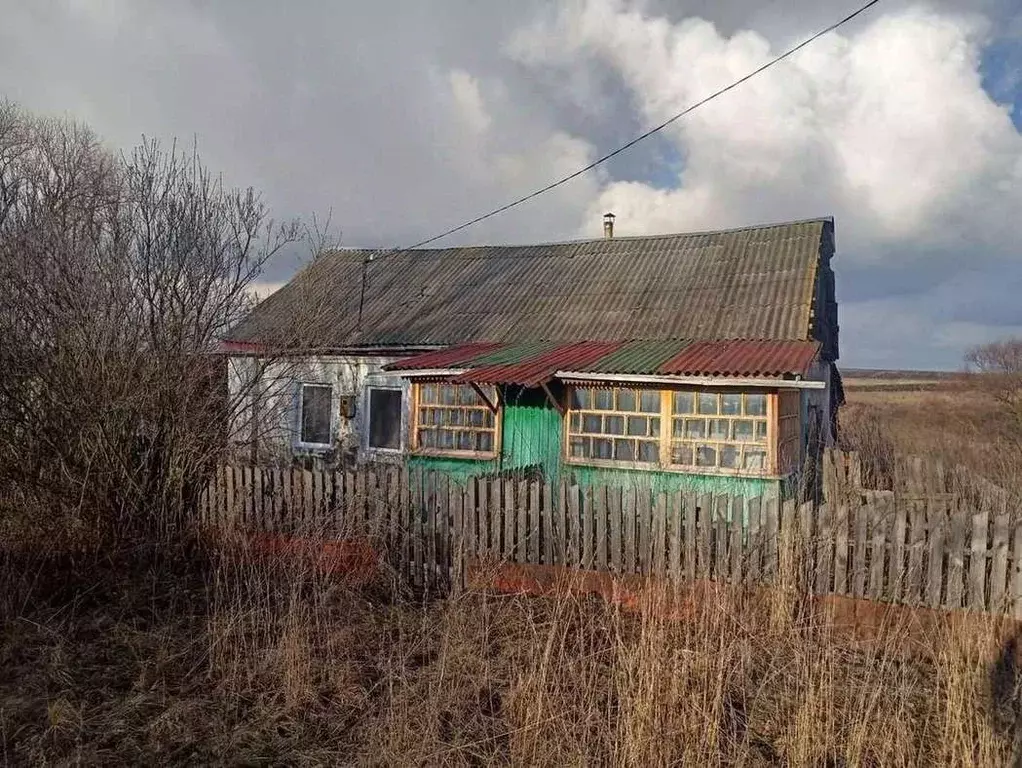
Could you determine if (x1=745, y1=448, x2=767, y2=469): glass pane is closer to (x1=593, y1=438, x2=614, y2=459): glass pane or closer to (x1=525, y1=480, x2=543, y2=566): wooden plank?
(x1=593, y1=438, x2=614, y2=459): glass pane

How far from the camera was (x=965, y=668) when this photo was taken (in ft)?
14.1

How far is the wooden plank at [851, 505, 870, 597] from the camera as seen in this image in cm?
560

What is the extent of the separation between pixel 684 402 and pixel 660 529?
378 cm

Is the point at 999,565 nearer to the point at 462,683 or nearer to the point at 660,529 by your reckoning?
the point at 660,529

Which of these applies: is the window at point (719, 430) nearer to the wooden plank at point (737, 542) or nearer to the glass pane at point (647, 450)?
the glass pane at point (647, 450)

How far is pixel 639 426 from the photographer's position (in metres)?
10.0

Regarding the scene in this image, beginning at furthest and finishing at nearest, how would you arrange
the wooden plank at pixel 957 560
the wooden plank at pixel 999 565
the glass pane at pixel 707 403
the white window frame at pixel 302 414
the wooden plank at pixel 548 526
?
1. the white window frame at pixel 302 414
2. the glass pane at pixel 707 403
3. the wooden plank at pixel 548 526
4. the wooden plank at pixel 957 560
5. the wooden plank at pixel 999 565

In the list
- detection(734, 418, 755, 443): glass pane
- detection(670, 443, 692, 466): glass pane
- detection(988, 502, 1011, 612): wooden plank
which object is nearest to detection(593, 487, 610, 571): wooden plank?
detection(988, 502, 1011, 612): wooden plank

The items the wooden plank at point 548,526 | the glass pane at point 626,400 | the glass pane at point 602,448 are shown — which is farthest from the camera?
the glass pane at point 602,448

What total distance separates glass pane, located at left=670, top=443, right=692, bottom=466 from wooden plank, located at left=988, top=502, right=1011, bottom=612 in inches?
177

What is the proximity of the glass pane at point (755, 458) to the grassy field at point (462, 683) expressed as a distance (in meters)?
3.74

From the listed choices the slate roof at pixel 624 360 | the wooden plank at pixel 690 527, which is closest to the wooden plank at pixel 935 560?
the wooden plank at pixel 690 527

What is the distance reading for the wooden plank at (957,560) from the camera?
17.6ft

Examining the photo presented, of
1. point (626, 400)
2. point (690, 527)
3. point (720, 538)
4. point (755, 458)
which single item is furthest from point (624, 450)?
point (720, 538)
